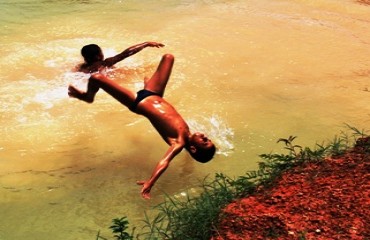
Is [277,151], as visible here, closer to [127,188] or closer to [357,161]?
[357,161]

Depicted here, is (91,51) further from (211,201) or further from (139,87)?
(211,201)

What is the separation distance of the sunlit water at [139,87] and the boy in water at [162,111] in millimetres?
463

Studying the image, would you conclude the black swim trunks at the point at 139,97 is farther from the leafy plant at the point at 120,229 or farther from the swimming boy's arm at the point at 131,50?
the leafy plant at the point at 120,229

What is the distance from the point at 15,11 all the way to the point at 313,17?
19.9ft

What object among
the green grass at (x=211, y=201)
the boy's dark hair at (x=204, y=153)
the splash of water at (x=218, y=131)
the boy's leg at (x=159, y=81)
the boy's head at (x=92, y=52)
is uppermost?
the boy's leg at (x=159, y=81)

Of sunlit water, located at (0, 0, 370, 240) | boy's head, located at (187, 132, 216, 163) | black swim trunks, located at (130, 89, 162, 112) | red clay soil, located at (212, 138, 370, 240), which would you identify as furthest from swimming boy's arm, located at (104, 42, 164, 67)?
red clay soil, located at (212, 138, 370, 240)

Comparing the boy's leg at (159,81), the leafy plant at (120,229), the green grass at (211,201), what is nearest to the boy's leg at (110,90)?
the boy's leg at (159,81)

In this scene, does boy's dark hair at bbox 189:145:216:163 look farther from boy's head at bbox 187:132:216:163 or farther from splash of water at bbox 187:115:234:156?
splash of water at bbox 187:115:234:156

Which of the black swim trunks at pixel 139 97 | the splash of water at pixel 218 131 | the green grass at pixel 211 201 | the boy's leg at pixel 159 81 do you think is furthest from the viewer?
the splash of water at pixel 218 131

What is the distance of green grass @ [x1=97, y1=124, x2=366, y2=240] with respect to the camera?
12.4ft

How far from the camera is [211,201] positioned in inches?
159

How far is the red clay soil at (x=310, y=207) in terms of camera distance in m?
3.55

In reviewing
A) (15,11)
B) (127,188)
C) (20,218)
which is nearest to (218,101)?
(127,188)

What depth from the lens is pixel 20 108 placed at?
6.10 m
